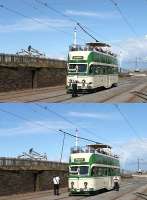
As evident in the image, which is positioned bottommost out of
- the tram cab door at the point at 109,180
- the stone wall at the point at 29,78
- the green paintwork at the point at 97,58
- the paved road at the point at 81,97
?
the tram cab door at the point at 109,180

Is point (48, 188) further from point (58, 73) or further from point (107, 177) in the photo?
point (58, 73)

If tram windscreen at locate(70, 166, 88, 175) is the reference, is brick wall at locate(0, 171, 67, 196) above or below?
below

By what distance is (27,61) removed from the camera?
Answer: 152ft

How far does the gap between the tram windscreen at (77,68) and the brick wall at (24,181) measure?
797 cm

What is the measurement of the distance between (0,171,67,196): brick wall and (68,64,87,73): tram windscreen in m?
7.97

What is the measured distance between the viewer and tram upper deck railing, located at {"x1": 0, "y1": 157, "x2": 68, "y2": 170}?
33.1 m

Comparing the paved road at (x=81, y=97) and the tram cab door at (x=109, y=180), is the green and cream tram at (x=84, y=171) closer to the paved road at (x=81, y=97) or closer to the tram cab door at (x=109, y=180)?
the paved road at (x=81, y=97)

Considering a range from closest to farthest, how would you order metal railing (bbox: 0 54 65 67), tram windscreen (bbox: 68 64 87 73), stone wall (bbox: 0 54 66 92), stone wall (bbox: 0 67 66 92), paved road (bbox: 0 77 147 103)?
1. paved road (bbox: 0 77 147 103)
2. tram windscreen (bbox: 68 64 87 73)
3. stone wall (bbox: 0 67 66 92)
4. stone wall (bbox: 0 54 66 92)
5. metal railing (bbox: 0 54 65 67)

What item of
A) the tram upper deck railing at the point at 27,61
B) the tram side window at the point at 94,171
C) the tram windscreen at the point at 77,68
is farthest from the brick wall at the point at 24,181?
the tram upper deck railing at the point at 27,61

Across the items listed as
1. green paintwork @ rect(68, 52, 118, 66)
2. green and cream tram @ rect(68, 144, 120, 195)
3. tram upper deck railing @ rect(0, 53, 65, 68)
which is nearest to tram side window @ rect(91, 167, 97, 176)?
green and cream tram @ rect(68, 144, 120, 195)

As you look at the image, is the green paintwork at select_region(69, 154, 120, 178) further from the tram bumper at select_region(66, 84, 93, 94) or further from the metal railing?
Answer: the metal railing

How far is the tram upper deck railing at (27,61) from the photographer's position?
4197cm

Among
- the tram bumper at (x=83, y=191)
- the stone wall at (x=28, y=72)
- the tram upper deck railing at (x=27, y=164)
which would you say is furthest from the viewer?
the stone wall at (x=28, y=72)

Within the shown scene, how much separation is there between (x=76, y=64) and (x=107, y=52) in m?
7.31
